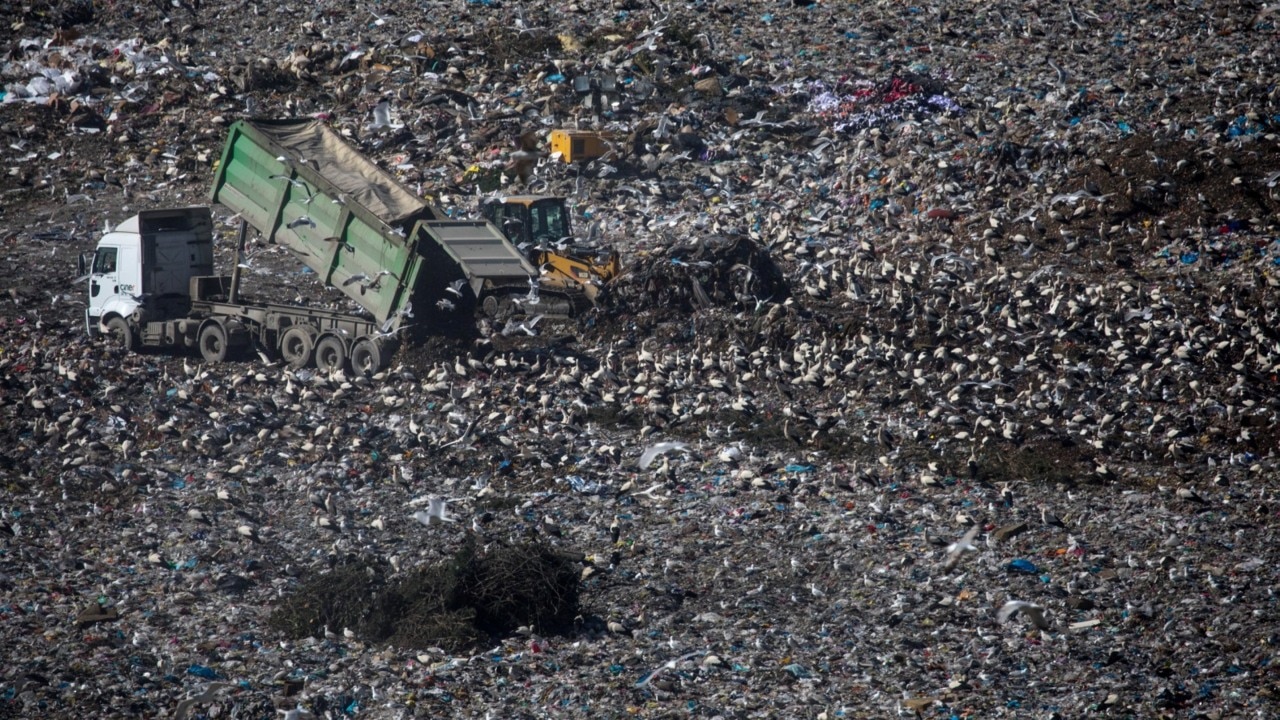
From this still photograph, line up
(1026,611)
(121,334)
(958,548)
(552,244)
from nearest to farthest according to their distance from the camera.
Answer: (1026,611) < (958,548) < (121,334) < (552,244)

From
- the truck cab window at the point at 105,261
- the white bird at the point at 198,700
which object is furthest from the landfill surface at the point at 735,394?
the truck cab window at the point at 105,261

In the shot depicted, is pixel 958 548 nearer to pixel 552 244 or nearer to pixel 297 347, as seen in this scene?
pixel 552 244

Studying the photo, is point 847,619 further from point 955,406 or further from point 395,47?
point 395,47

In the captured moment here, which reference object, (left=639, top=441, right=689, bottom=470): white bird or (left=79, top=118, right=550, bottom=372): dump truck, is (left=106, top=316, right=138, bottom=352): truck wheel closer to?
(left=79, top=118, right=550, bottom=372): dump truck

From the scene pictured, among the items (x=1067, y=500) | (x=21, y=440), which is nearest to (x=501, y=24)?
(x=21, y=440)

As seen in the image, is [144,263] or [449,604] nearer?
[449,604]

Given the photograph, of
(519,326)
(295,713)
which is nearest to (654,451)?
(519,326)

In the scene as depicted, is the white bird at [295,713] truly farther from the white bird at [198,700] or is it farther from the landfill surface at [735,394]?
the white bird at [198,700]
